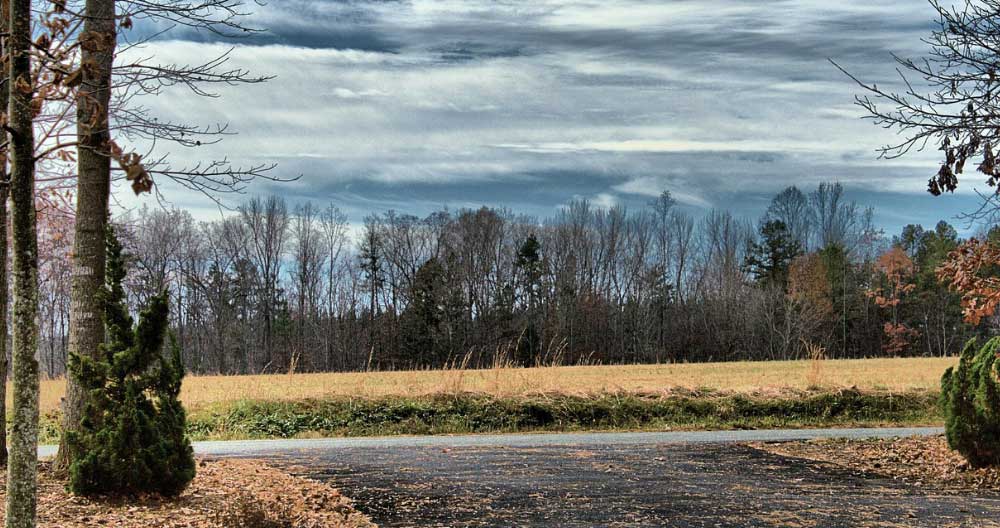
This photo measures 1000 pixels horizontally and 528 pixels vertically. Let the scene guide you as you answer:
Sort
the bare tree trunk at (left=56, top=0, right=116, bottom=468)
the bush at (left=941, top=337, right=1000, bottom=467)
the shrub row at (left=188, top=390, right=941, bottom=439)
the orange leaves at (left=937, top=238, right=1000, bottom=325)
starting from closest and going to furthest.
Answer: the bare tree trunk at (left=56, top=0, right=116, bottom=468) → the orange leaves at (left=937, top=238, right=1000, bottom=325) → the bush at (left=941, top=337, right=1000, bottom=467) → the shrub row at (left=188, top=390, right=941, bottom=439)

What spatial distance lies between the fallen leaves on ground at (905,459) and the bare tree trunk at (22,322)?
9.61m

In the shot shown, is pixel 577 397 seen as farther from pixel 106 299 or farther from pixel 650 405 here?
pixel 106 299

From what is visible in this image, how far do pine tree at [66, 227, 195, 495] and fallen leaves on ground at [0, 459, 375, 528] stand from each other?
0.72 feet

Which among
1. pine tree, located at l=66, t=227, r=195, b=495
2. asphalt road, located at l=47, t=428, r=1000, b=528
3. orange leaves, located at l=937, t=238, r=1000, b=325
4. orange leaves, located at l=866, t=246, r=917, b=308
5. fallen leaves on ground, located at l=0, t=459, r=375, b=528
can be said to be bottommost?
asphalt road, located at l=47, t=428, r=1000, b=528

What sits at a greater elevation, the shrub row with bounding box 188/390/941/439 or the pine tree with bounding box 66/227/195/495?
the pine tree with bounding box 66/227/195/495

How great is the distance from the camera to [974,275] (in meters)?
10.8

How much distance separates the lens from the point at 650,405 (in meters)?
18.3

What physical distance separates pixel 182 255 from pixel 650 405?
39576 millimetres

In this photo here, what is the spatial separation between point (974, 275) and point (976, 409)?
203 centimetres

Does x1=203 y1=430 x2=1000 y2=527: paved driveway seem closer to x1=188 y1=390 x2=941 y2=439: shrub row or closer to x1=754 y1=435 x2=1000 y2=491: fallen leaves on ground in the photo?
x1=754 y1=435 x2=1000 y2=491: fallen leaves on ground

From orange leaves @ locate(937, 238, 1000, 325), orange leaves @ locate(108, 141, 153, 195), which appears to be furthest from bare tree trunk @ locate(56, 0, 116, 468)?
orange leaves @ locate(937, 238, 1000, 325)

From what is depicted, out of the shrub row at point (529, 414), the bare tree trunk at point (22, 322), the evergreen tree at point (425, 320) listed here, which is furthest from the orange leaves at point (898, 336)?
the bare tree trunk at point (22, 322)

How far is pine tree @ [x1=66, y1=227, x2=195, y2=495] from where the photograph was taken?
8195 millimetres

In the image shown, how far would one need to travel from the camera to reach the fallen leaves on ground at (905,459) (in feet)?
35.4
